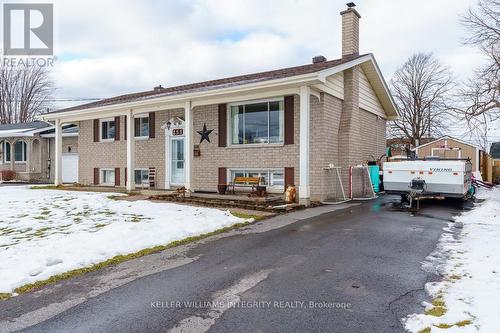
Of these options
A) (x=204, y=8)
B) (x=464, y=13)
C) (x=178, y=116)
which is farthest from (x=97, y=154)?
(x=464, y=13)

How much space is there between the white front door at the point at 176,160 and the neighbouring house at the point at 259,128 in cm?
4

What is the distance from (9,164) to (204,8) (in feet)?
64.1

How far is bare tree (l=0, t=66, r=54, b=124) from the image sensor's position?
43.7 metres

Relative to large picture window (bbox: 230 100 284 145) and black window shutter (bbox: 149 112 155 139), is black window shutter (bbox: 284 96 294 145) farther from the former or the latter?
black window shutter (bbox: 149 112 155 139)

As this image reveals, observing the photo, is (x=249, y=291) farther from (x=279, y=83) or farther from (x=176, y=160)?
(x=176, y=160)

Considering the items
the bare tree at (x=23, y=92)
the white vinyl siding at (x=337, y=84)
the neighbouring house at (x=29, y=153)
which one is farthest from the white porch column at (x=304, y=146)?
the bare tree at (x=23, y=92)

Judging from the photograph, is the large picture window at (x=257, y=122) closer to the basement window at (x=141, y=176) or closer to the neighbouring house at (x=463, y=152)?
the basement window at (x=141, y=176)

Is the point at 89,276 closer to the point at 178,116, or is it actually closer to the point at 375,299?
the point at 375,299

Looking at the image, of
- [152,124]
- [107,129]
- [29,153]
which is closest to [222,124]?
[152,124]

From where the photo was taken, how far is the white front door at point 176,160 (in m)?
15.8

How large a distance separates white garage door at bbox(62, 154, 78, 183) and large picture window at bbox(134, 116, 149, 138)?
764 centimetres

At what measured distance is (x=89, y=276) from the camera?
5125 mm

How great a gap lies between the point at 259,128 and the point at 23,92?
136 ft

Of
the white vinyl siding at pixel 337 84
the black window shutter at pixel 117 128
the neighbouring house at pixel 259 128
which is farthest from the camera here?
the black window shutter at pixel 117 128
